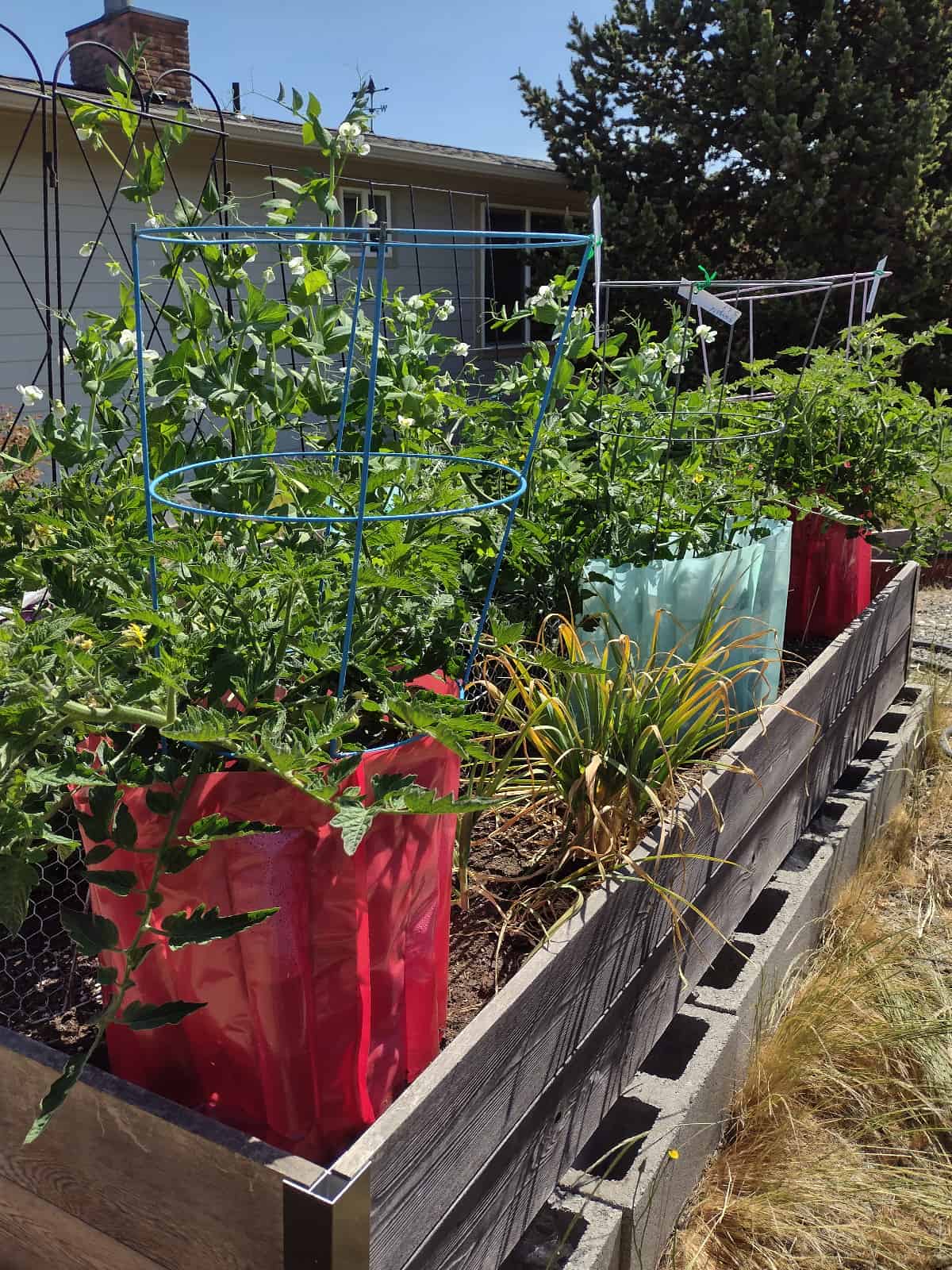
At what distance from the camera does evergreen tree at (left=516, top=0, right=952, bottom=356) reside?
9.00 metres

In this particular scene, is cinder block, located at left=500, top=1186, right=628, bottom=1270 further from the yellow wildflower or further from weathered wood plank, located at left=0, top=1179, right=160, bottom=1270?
the yellow wildflower

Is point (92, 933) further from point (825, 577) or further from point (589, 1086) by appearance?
point (825, 577)

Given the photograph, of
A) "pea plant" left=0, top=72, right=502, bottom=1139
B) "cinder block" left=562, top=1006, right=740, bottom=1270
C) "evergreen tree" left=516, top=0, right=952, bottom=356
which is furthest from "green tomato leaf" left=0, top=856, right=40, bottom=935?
"evergreen tree" left=516, top=0, right=952, bottom=356

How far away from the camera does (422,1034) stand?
1.30 metres

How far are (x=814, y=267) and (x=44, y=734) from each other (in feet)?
31.3

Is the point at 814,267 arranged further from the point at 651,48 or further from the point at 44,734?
the point at 44,734

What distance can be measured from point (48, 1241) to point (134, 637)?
31.9 inches

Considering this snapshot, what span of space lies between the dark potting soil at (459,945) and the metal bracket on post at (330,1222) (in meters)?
0.43

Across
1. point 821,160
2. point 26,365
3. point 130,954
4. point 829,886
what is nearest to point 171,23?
point 26,365

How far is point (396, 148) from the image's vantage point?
8336mm

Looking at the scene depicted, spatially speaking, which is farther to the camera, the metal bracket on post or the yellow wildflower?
the yellow wildflower

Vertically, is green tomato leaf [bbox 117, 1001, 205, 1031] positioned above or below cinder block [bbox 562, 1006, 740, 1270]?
above

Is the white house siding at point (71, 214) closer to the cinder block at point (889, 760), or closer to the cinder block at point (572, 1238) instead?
the cinder block at point (889, 760)

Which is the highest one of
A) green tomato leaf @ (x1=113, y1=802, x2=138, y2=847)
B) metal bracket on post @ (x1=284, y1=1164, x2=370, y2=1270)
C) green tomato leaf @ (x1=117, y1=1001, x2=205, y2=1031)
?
green tomato leaf @ (x1=113, y1=802, x2=138, y2=847)
